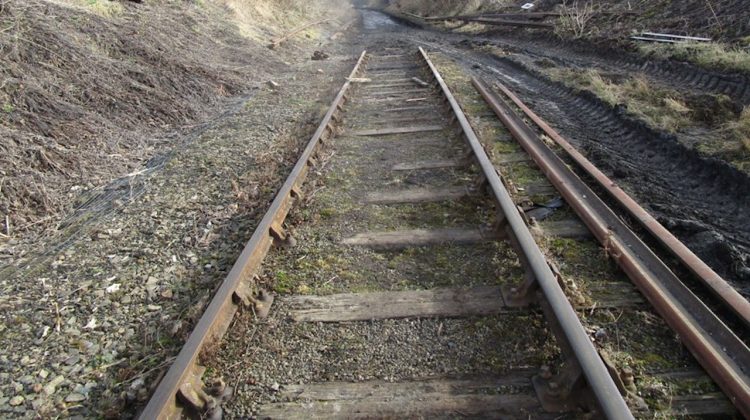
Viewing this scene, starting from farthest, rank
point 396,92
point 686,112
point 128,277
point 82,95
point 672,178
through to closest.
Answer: point 396,92 → point 686,112 → point 82,95 → point 672,178 → point 128,277

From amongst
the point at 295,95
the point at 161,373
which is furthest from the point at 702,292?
the point at 295,95

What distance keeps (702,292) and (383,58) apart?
38.9 ft

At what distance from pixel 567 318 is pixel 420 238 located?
1.47m

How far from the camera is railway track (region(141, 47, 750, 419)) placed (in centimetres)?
223

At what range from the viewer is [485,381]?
7.79ft

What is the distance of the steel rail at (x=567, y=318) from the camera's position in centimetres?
187

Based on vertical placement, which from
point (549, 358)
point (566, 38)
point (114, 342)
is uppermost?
point (566, 38)

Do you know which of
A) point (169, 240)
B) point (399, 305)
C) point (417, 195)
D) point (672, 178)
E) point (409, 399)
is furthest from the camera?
point (672, 178)

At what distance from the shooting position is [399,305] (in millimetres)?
2932

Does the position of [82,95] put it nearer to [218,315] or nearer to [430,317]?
[218,315]

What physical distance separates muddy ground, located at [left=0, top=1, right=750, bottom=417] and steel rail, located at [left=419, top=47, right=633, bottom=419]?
1.45 meters

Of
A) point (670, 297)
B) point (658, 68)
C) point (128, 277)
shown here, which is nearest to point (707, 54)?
point (658, 68)

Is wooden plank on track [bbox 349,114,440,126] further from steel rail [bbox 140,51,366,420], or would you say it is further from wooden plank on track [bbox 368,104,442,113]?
steel rail [bbox 140,51,366,420]

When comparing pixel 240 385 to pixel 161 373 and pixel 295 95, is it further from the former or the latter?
pixel 295 95
